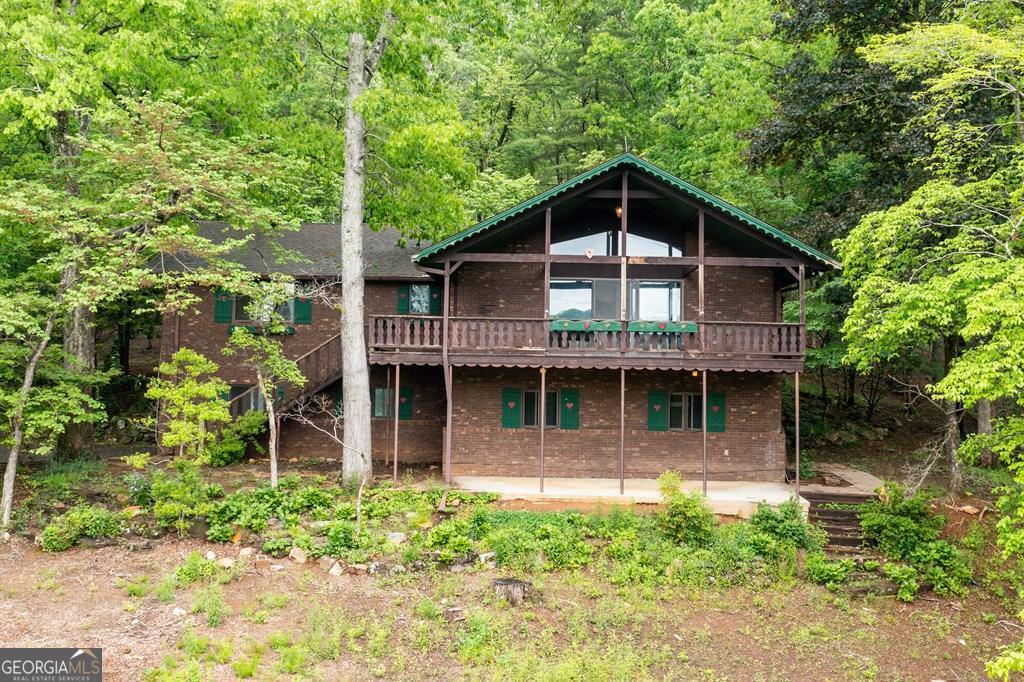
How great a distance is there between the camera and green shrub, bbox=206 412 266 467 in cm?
1848

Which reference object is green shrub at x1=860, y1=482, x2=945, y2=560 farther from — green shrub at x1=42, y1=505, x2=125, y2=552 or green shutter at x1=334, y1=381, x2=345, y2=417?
green shrub at x1=42, y1=505, x2=125, y2=552

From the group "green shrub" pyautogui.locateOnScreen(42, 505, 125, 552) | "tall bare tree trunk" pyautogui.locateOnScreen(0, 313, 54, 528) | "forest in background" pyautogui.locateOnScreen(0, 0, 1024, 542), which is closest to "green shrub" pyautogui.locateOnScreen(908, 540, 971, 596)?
"forest in background" pyautogui.locateOnScreen(0, 0, 1024, 542)

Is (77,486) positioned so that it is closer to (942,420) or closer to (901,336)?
(901,336)

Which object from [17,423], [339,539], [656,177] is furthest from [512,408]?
[17,423]

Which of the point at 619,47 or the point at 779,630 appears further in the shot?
the point at 619,47

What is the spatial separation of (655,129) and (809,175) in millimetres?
8269

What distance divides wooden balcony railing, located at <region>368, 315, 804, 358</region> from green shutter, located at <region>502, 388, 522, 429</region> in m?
2.00

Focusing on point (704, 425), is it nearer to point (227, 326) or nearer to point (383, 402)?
point (383, 402)

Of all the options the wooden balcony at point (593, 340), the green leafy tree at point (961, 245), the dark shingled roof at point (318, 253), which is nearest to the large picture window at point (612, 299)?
the wooden balcony at point (593, 340)

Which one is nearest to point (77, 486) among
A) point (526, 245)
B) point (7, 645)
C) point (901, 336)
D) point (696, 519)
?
point (7, 645)

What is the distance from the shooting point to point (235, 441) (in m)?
18.8

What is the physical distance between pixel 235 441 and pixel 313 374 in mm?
2794

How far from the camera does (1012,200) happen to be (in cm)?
1148

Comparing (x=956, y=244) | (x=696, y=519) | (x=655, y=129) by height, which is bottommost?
(x=696, y=519)
